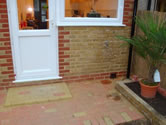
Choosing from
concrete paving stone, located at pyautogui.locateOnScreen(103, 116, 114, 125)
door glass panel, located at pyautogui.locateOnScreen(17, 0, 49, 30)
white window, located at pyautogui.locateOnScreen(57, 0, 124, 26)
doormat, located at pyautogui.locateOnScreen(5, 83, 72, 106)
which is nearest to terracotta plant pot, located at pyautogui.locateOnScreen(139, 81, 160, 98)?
concrete paving stone, located at pyautogui.locateOnScreen(103, 116, 114, 125)

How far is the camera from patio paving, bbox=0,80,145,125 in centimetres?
209

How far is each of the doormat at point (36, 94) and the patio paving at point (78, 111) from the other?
73mm

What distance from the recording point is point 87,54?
307cm

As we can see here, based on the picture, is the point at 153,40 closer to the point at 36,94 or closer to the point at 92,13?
Answer: the point at 92,13

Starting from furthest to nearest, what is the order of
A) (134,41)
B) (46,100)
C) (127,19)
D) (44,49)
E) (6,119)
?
(127,19), (44,49), (46,100), (134,41), (6,119)

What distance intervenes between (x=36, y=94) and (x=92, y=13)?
164cm

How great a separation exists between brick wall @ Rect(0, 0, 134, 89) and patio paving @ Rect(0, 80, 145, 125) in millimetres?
420

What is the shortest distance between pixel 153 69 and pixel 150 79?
0.15 metres

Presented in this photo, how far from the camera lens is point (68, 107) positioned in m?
2.38

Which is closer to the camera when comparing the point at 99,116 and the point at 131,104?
the point at 99,116

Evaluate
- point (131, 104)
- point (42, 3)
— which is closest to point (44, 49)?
point (42, 3)

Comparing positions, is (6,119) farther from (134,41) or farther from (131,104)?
(134,41)

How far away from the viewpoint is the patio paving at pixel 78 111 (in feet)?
6.85

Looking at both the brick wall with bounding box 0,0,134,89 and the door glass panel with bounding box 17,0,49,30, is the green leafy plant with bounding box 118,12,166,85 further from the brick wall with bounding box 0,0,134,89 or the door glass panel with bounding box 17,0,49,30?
the door glass panel with bounding box 17,0,49,30
